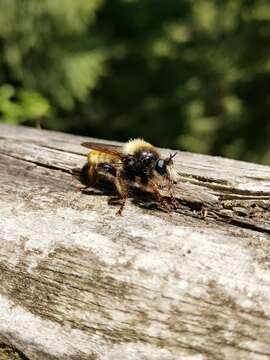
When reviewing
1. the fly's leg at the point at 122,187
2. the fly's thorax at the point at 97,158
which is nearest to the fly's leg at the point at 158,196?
the fly's leg at the point at 122,187

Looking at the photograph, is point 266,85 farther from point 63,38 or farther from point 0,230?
point 0,230

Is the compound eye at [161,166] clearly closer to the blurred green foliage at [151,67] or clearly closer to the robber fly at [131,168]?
the robber fly at [131,168]

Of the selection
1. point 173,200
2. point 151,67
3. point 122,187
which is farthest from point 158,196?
point 151,67

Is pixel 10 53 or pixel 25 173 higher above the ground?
pixel 10 53

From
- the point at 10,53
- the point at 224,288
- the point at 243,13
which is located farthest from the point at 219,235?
the point at 10,53

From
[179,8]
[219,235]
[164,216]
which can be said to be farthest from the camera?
[179,8]

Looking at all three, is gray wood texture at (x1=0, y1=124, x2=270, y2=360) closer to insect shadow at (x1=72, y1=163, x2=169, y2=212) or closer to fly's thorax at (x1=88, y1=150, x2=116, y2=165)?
insect shadow at (x1=72, y1=163, x2=169, y2=212)
